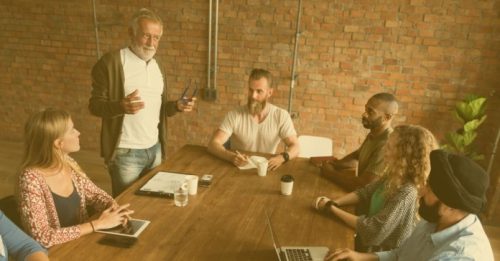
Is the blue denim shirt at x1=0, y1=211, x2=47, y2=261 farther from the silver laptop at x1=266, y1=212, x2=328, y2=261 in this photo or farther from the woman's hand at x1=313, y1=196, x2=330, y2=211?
the woman's hand at x1=313, y1=196, x2=330, y2=211

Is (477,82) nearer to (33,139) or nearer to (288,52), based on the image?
(288,52)

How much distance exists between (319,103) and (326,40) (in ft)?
2.31

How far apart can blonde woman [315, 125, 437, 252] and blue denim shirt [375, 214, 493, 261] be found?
185 millimetres

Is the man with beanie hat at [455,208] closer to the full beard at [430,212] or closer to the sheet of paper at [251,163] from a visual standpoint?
the full beard at [430,212]

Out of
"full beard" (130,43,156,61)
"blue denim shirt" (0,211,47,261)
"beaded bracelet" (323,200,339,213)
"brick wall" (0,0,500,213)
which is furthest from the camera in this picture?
"brick wall" (0,0,500,213)

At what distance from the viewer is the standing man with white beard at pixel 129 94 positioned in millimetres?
2654

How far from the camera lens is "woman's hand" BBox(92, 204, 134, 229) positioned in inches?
69.2

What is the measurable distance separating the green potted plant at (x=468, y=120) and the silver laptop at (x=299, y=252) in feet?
8.62

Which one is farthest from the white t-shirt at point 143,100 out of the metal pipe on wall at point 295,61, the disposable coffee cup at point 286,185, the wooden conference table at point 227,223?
the metal pipe on wall at point 295,61

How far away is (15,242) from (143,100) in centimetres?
136

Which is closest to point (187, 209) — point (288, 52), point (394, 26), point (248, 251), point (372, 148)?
point (248, 251)

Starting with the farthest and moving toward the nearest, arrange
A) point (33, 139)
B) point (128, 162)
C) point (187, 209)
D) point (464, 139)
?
point (464, 139)
point (128, 162)
point (187, 209)
point (33, 139)

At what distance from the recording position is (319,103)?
14.4 feet

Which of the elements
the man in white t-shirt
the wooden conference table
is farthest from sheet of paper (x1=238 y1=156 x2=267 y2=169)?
the man in white t-shirt
